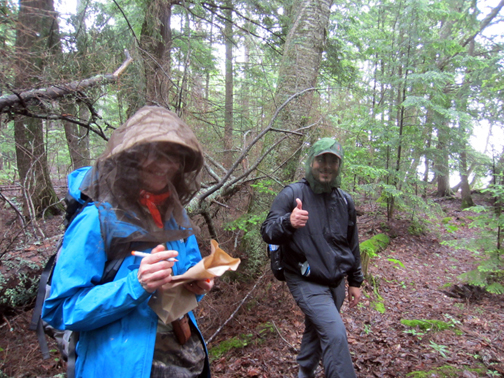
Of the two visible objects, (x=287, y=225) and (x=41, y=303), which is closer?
(x=41, y=303)

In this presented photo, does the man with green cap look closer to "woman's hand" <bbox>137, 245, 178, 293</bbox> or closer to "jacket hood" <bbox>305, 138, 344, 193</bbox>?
"jacket hood" <bbox>305, 138, 344, 193</bbox>

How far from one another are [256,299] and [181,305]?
134 inches

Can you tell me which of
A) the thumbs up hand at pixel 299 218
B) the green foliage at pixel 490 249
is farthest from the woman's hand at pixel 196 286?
the green foliage at pixel 490 249

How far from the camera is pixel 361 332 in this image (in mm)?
4387

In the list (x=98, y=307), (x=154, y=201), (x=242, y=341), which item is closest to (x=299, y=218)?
(x=154, y=201)

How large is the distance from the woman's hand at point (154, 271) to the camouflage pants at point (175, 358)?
1.47ft

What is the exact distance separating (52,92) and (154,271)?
403 cm

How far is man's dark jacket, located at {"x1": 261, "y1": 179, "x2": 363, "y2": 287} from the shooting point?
103 inches

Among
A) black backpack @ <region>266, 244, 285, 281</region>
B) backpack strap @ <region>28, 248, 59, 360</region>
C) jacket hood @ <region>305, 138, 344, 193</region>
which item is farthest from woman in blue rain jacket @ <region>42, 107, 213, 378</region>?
jacket hood @ <region>305, 138, 344, 193</region>

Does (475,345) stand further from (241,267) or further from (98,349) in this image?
(98,349)

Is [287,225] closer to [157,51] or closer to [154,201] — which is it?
[154,201]

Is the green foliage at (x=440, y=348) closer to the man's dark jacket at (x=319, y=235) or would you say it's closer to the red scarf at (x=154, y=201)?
the man's dark jacket at (x=319, y=235)

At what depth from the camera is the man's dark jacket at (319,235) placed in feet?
8.61

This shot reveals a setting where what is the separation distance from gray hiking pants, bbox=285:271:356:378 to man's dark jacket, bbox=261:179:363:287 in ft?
0.34
